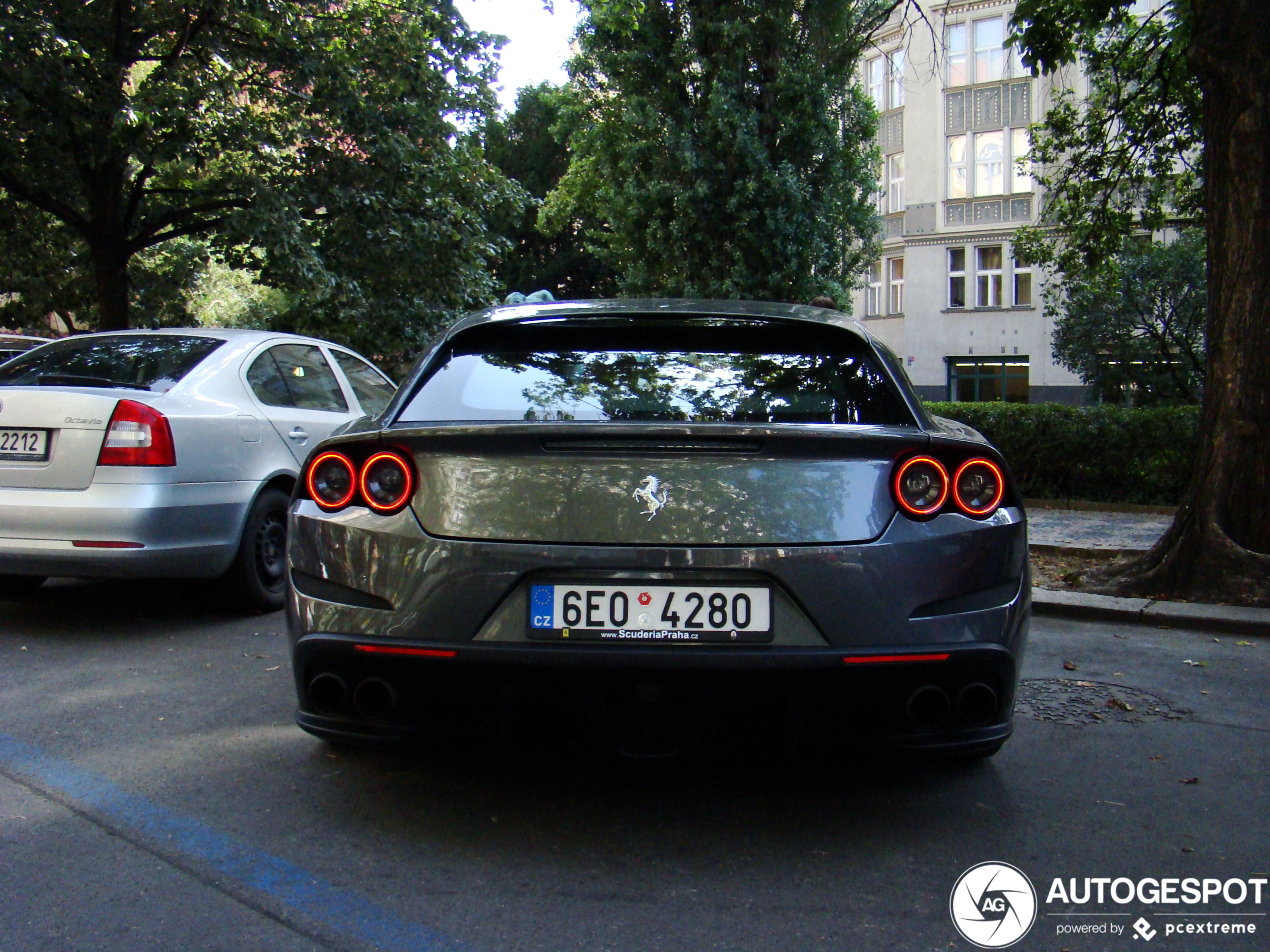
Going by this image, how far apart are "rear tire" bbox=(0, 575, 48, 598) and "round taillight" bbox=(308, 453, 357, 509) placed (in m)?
4.31

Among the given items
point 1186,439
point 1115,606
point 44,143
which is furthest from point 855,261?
point 1115,606

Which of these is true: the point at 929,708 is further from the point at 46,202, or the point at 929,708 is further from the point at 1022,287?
the point at 1022,287

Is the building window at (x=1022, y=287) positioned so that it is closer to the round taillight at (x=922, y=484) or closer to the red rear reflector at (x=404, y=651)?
the round taillight at (x=922, y=484)

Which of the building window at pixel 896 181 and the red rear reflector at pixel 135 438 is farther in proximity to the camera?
the building window at pixel 896 181

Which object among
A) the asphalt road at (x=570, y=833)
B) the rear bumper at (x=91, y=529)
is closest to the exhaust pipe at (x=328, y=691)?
the asphalt road at (x=570, y=833)

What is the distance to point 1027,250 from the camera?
1394cm

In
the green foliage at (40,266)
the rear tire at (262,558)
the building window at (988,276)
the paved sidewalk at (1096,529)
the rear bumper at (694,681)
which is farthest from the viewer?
the building window at (988,276)

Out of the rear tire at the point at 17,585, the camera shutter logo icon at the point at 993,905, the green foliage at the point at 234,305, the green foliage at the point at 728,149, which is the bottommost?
the camera shutter logo icon at the point at 993,905

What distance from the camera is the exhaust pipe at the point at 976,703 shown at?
3064mm

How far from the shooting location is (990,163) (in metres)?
36.2

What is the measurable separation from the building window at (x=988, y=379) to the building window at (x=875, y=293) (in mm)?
3606

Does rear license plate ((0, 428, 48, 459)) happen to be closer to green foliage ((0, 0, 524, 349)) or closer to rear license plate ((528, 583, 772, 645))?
rear license plate ((528, 583, 772, 645))

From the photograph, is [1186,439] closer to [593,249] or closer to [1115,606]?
[1115,606]

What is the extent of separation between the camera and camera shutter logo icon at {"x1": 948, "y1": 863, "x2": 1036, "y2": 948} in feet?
8.63
